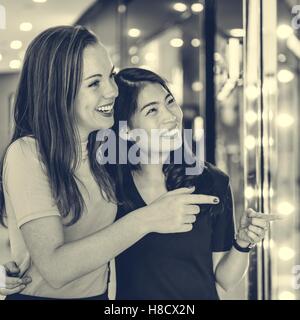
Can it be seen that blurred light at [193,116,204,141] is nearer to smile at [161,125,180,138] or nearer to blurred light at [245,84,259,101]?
smile at [161,125,180,138]

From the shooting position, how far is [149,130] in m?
2.04

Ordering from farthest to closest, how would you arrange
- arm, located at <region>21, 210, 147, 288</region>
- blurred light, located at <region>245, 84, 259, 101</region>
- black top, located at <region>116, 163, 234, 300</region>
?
1. blurred light, located at <region>245, 84, 259, 101</region>
2. black top, located at <region>116, 163, 234, 300</region>
3. arm, located at <region>21, 210, 147, 288</region>

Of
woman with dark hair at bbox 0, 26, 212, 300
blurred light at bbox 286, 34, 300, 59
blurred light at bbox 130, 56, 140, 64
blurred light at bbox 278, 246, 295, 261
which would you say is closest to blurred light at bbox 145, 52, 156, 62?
blurred light at bbox 130, 56, 140, 64

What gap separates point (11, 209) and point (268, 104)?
93 centimetres

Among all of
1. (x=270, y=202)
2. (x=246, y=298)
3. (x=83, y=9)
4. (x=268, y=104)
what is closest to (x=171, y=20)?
(x=83, y=9)

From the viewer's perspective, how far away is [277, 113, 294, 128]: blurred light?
214 cm

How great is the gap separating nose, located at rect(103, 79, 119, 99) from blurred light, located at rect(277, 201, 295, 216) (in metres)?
0.68

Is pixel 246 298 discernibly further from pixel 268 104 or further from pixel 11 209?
pixel 11 209

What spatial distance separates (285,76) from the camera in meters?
2.21

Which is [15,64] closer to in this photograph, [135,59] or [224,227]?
[135,59]

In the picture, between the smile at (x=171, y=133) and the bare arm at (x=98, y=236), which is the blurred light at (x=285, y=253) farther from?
the smile at (x=171, y=133)

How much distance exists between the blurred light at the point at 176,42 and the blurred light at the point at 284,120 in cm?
43

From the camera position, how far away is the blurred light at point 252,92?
6.91ft

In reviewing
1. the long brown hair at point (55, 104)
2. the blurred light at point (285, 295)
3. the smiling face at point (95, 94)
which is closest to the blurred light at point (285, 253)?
the blurred light at point (285, 295)
